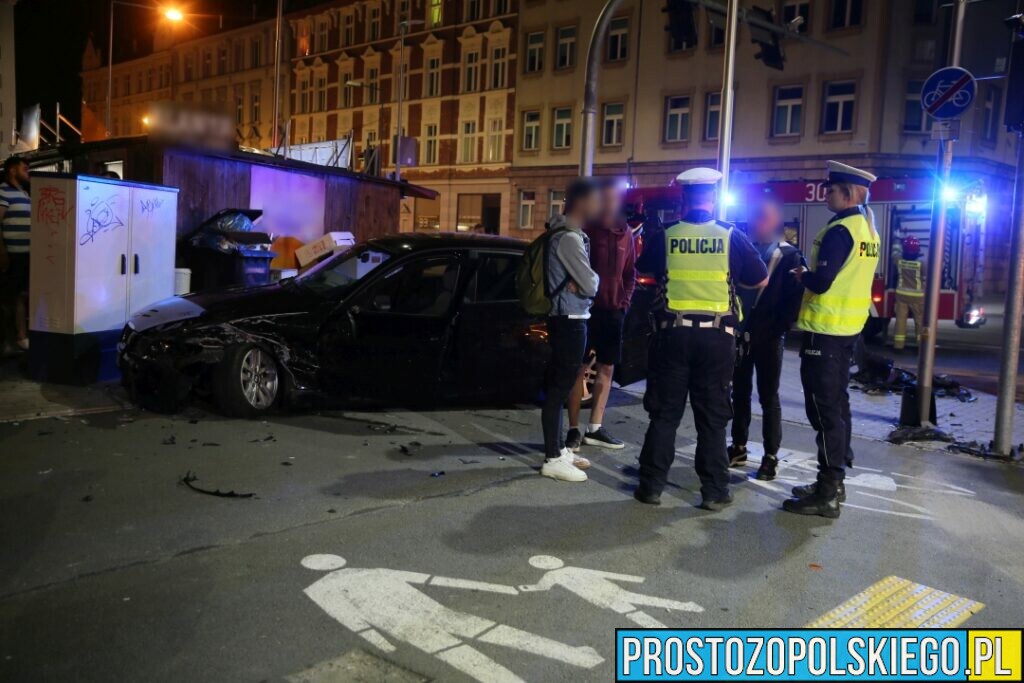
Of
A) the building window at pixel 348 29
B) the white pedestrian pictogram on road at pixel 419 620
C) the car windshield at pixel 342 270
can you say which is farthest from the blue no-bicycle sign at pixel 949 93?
the building window at pixel 348 29

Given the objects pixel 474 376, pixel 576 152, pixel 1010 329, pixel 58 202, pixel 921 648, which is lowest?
pixel 921 648

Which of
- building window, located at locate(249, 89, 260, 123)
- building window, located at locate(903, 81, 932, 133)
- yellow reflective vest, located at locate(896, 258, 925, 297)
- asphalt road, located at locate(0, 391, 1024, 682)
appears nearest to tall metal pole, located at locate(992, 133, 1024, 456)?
asphalt road, located at locate(0, 391, 1024, 682)

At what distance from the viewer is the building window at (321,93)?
162 ft

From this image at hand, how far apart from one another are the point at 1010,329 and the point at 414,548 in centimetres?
538

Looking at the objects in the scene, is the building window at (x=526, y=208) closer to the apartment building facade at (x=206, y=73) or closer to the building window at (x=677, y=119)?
the building window at (x=677, y=119)

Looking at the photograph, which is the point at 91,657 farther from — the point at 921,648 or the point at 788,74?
the point at 788,74

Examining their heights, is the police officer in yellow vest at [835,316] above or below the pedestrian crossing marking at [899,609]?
above

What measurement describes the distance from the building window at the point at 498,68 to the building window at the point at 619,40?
601cm

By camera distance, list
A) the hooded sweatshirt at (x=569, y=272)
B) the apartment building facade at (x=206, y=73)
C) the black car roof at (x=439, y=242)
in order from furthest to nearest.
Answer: the apartment building facade at (x=206, y=73) < the black car roof at (x=439, y=242) < the hooded sweatshirt at (x=569, y=272)

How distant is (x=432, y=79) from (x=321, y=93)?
29.1 feet

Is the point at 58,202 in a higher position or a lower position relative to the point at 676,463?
higher

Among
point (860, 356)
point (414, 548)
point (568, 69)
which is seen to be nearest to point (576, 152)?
point (568, 69)

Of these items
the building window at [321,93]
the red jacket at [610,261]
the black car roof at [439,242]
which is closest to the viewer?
the red jacket at [610,261]

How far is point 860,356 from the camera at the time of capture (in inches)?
425
